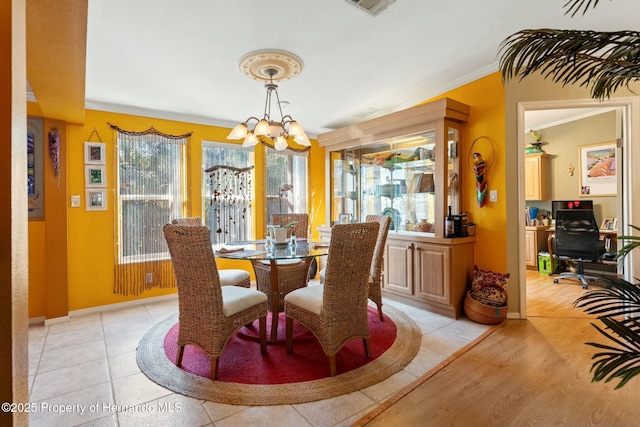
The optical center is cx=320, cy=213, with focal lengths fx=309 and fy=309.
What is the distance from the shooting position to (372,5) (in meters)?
1.99

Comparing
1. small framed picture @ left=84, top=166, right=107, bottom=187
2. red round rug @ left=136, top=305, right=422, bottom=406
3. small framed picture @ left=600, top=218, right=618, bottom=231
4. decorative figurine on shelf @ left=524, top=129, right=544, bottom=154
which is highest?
decorative figurine on shelf @ left=524, top=129, right=544, bottom=154

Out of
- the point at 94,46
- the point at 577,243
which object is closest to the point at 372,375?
the point at 94,46

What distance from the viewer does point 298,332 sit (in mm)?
2863

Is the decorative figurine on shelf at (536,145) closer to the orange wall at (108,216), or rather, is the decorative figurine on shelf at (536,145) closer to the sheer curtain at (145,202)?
the orange wall at (108,216)

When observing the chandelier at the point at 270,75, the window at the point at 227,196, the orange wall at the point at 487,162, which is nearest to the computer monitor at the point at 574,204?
the orange wall at the point at 487,162

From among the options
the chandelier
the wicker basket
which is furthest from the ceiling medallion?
the wicker basket

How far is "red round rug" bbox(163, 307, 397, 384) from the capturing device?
2121mm

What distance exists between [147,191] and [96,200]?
0.53 metres

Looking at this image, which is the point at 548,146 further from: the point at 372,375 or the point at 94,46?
the point at 94,46

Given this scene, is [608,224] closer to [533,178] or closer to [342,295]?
[533,178]

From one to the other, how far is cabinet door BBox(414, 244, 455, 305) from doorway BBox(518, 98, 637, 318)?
2.35 ft

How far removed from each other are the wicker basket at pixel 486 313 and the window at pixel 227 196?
3.02m

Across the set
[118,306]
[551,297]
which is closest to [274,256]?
[118,306]

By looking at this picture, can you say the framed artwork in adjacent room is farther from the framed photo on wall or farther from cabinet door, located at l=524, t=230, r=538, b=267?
the framed photo on wall
